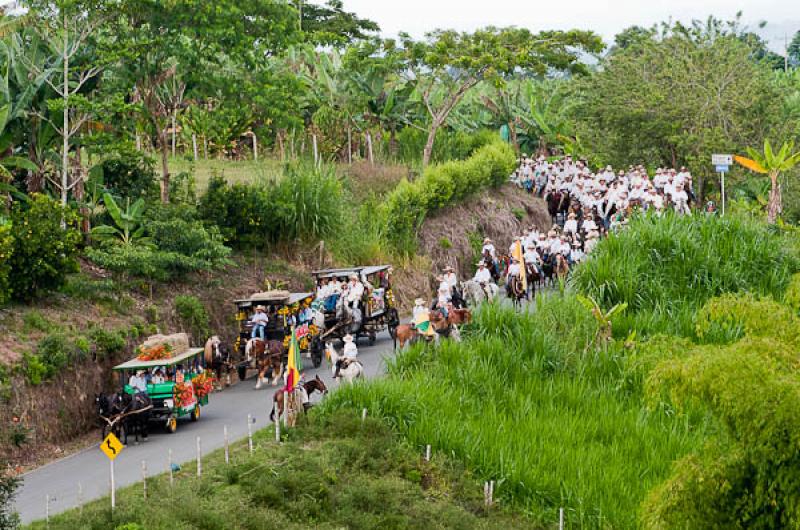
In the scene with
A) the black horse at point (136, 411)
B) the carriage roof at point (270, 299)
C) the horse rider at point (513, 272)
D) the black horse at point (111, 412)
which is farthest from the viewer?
the horse rider at point (513, 272)

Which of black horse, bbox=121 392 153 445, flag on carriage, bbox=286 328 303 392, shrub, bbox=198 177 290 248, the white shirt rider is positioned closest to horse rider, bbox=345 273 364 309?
the white shirt rider

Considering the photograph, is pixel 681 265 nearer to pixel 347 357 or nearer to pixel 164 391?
pixel 347 357

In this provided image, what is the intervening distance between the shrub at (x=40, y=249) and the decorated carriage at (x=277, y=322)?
13.4 ft

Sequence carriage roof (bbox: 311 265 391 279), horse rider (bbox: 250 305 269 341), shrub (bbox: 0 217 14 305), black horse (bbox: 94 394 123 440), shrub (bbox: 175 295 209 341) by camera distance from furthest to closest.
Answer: carriage roof (bbox: 311 265 391 279) < shrub (bbox: 175 295 209 341) < horse rider (bbox: 250 305 269 341) < shrub (bbox: 0 217 14 305) < black horse (bbox: 94 394 123 440)

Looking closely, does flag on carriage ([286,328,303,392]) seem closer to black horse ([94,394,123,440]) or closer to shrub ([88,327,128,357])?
black horse ([94,394,123,440])

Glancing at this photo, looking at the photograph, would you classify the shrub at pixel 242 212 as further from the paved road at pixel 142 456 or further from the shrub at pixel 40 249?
the paved road at pixel 142 456

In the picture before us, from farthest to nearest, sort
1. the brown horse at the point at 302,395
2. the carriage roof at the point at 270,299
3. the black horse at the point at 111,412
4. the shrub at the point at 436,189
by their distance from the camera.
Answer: the shrub at the point at 436,189 < the carriage roof at the point at 270,299 < the black horse at the point at 111,412 < the brown horse at the point at 302,395

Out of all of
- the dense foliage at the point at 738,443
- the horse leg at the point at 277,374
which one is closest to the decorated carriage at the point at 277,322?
the horse leg at the point at 277,374

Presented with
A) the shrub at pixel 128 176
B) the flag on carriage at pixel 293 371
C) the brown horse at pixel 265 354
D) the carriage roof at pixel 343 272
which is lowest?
the brown horse at pixel 265 354

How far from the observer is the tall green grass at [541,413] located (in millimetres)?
20078

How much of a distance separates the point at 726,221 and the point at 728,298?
45.6 ft

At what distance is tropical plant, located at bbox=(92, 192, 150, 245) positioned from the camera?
31.2 metres

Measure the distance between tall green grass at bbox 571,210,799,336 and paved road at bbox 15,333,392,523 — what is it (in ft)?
19.7

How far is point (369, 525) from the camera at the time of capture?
18.4 m
